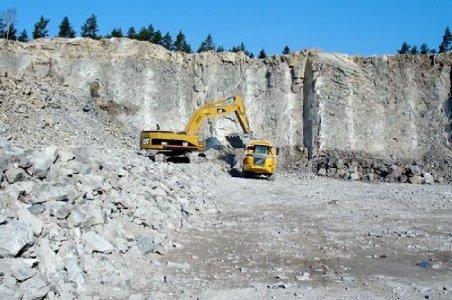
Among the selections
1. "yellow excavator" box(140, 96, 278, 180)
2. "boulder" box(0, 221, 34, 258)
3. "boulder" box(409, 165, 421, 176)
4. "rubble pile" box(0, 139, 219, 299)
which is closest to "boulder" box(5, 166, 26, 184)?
"rubble pile" box(0, 139, 219, 299)

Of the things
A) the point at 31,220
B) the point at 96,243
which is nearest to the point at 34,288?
the point at 31,220

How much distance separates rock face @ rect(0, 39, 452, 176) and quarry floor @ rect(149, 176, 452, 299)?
15.0m

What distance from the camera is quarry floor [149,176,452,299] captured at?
21.7ft

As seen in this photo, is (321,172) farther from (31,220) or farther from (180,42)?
(180,42)

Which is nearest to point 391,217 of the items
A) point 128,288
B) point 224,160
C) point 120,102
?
point 128,288

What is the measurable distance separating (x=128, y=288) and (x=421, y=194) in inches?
525

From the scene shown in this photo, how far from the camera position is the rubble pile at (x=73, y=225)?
5.74 m

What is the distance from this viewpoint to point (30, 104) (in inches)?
930

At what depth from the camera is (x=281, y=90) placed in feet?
101

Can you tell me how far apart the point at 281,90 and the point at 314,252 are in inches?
898

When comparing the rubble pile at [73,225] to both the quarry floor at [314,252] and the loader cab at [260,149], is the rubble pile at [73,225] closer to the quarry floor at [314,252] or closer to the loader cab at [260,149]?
the quarry floor at [314,252]

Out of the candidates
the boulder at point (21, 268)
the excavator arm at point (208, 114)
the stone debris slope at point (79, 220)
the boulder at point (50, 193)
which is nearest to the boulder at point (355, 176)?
the excavator arm at point (208, 114)

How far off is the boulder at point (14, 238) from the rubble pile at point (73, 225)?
0.03 feet

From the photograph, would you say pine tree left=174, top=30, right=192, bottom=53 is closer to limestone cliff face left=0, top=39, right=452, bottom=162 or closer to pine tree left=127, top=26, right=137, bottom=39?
pine tree left=127, top=26, right=137, bottom=39
